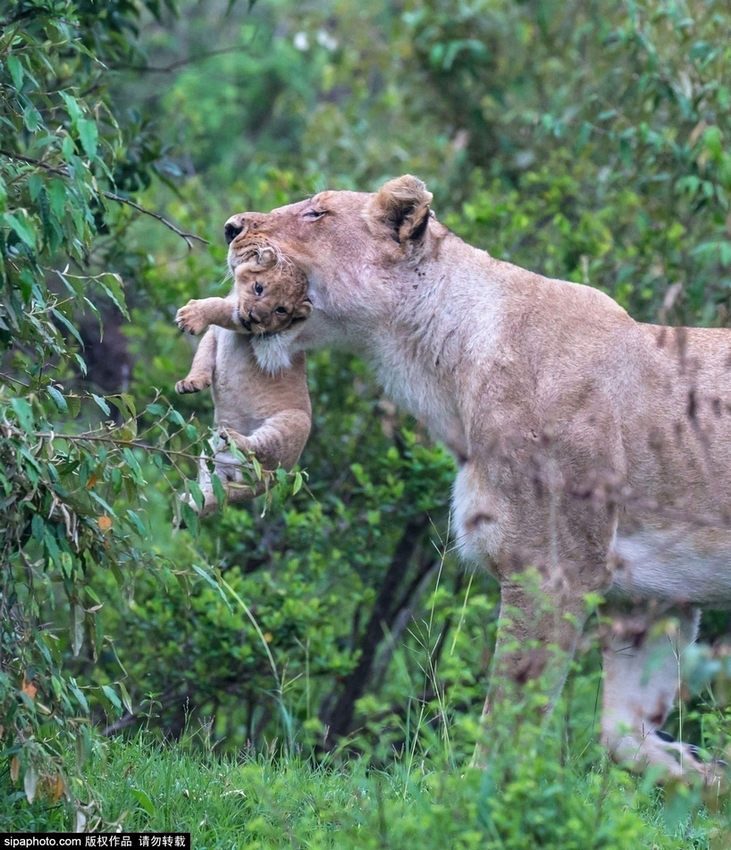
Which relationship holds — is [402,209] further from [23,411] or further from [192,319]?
[23,411]

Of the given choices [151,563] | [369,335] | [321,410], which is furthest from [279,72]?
[151,563]

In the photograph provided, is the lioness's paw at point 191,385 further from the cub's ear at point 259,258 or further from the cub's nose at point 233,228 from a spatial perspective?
the cub's nose at point 233,228

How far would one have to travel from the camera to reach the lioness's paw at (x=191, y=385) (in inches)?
157

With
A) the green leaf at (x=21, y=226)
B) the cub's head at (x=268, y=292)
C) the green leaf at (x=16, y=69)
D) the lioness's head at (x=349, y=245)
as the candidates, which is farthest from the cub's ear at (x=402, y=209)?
the green leaf at (x=21, y=226)

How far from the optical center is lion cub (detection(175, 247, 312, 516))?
13.7 feet

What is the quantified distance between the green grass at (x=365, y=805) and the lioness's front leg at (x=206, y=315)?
1312 mm

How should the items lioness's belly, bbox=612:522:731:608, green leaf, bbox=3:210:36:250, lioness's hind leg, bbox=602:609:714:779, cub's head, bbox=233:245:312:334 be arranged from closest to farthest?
green leaf, bbox=3:210:36:250, cub's head, bbox=233:245:312:334, lioness's belly, bbox=612:522:731:608, lioness's hind leg, bbox=602:609:714:779

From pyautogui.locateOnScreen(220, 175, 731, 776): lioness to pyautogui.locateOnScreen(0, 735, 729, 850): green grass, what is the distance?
1.92 feet

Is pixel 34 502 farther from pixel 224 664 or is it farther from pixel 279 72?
pixel 279 72

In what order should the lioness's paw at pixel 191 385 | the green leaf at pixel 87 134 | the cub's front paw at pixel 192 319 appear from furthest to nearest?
the cub's front paw at pixel 192 319
the lioness's paw at pixel 191 385
the green leaf at pixel 87 134

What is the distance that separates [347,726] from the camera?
6.95m

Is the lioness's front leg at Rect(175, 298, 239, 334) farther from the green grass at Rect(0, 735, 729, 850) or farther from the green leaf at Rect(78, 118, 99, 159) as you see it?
the green grass at Rect(0, 735, 729, 850)

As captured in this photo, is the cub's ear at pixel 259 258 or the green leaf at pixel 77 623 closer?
the green leaf at pixel 77 623

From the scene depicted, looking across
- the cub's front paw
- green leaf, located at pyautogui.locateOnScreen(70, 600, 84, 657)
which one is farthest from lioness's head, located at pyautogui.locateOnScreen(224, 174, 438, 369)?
green leaf, located at pyautogui.locateOnScreen(70, 600, 84, 657)
